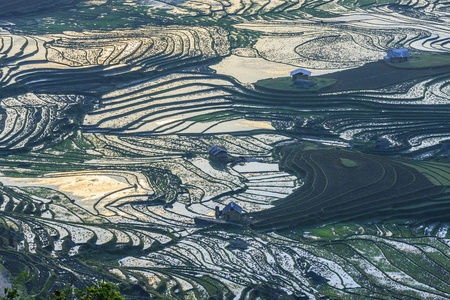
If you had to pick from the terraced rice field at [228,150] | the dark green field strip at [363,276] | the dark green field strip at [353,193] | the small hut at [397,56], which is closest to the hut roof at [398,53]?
the small hut at [397,56]

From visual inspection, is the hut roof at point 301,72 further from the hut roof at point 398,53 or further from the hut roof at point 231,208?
the hut roof at point 231,208

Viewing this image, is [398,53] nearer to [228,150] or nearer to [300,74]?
[300,74]

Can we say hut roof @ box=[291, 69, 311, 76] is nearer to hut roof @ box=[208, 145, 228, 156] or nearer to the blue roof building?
the blue roof building

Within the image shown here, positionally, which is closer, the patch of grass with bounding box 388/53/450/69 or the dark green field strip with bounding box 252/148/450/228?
the dark green field strip with bounding box 252/148/450/228

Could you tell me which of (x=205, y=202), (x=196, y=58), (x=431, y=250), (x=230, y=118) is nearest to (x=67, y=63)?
(x=196, y=58)

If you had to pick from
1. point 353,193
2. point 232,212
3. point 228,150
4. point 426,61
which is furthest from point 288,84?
point 232,212

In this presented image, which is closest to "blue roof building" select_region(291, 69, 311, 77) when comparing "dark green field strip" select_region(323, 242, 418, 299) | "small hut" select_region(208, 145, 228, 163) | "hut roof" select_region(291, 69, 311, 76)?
"hut roof" select_region(291, 69, 311, 76)

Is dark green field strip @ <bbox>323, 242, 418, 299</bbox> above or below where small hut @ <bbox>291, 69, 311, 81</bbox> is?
below

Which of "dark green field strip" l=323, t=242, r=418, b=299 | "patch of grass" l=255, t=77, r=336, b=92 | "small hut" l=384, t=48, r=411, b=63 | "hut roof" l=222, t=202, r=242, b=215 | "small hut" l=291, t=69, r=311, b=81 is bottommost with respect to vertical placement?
"dark green field strip" l=323, t=242, r=418, b=299
